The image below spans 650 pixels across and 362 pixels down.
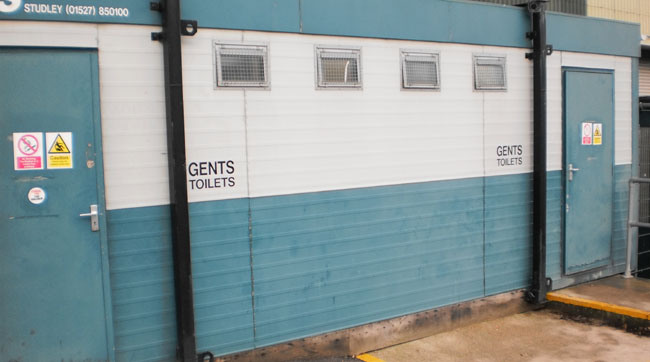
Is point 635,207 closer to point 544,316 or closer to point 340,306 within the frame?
point 544,316

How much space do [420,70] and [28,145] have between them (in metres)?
3.46

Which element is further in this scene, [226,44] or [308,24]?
[308,24]

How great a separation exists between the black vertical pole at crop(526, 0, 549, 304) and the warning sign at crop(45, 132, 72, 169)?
4.73 meters

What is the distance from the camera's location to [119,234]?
449cm

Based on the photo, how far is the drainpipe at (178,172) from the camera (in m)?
4.50

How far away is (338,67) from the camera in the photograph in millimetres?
5500

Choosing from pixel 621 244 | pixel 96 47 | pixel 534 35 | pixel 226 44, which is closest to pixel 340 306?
pixel 226 44

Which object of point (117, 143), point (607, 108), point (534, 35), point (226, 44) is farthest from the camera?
point (607, 108)

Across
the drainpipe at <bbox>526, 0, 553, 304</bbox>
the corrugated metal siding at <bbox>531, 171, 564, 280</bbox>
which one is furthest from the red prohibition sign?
the corrugated metal siding at <bbox>531, 171, 564, 280</bbox>

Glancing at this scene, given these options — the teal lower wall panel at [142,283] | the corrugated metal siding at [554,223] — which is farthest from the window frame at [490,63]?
the teal lower wall panel at [142,283]

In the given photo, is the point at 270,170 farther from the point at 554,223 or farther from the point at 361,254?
the point at 554,223

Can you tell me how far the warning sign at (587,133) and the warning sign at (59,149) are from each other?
18.5ft

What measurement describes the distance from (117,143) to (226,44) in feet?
3.69

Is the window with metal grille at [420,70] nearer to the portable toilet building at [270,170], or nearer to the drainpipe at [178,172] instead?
the portable toilet building at [270,170]
